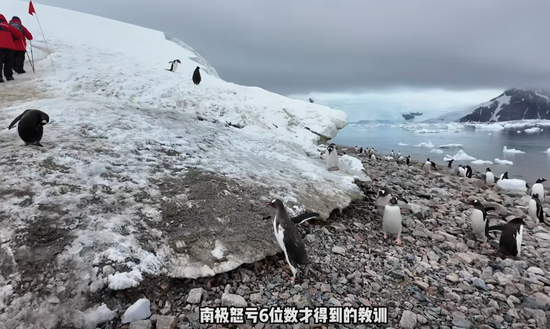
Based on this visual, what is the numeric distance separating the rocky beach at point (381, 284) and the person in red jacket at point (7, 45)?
812 cm

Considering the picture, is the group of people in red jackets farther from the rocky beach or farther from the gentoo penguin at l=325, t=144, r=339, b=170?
the gentoo penguin at l=325, t=144, r=339, b=170

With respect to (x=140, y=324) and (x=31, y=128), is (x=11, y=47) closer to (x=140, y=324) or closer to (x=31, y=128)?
(x=31, y=128)

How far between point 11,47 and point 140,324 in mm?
8957

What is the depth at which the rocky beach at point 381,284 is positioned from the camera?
2.94 metres

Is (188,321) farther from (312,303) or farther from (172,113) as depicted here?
(172,113)

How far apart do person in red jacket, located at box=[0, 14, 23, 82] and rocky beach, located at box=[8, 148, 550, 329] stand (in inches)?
320

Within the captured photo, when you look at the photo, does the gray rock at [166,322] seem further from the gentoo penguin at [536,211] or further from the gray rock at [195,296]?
the gentoo penguin at [536,211]

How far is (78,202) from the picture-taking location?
11.7 feet

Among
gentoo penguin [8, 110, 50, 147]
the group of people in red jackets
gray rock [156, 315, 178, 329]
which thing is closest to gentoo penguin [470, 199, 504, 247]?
gray rock [156, 315, 178, 329]

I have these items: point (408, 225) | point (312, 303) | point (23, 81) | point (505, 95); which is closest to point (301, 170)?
point (408, 225)

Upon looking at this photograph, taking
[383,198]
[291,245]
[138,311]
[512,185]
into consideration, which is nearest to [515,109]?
[512,185]

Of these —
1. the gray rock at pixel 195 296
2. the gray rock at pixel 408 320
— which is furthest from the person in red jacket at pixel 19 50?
the gray rock at pixel 408 320

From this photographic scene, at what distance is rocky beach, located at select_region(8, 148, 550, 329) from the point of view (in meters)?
2.94

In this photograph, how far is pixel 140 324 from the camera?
2.63 m
